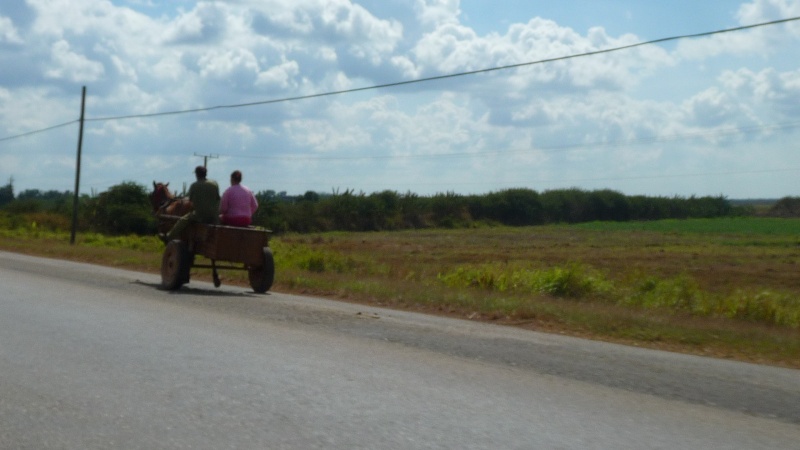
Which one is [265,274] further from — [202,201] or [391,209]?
[391,209]

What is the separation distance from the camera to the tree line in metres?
58.8

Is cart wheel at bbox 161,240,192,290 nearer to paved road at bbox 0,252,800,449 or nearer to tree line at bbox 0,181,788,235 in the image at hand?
paved road at bbox 0,252,800,449

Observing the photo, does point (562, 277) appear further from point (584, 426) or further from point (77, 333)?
point (584, 426)

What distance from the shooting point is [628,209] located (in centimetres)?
11106

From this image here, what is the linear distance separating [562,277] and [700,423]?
524 inches

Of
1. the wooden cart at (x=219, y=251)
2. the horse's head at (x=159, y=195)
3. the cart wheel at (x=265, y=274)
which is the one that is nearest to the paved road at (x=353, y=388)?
the wooden cart at (x=219, y=251)

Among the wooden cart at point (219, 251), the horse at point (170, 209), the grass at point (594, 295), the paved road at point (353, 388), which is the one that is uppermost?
the horse at point (170, 209)

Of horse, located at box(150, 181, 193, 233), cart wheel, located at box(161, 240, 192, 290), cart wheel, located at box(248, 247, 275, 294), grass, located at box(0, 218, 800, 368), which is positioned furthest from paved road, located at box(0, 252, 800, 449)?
horse, located at box(150, 181, 193, 233)

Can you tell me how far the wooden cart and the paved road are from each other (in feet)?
10.7

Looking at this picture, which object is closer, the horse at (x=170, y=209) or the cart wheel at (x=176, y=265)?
the cart wheel at (x=176, y=265)

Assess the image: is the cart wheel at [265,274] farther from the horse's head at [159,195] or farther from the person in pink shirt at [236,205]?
the horse's head at [159,195]

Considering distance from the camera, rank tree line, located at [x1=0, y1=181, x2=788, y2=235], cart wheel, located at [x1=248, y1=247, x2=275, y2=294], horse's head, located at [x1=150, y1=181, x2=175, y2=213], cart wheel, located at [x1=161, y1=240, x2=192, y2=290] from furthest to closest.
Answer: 1. tree line, located at [x1=0, y1=181, x2=788, y2=235]
2. horse's head, located at [x1=150, y1=181, x2=175, y2=213]
3. cart wheel, located at [x1=248, y1=247, x2=275, y2=294]
4. cart wheel, located at [x1=161, y1=240, x2=192, y2=290]

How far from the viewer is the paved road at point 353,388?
21.2 feet

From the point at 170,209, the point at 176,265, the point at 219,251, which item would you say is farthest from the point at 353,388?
the point at 170,209
